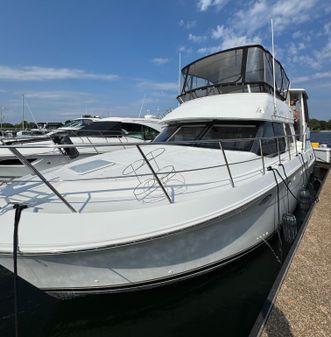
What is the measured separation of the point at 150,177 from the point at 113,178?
0.43 metres

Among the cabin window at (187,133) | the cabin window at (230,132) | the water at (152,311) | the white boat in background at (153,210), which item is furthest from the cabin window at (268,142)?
the water at (152,311)

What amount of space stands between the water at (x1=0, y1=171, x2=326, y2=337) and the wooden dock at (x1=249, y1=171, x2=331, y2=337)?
44 centimetres

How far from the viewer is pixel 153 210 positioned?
9.12ft

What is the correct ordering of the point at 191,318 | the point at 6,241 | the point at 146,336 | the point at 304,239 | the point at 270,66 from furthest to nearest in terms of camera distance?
the point at 270,66 < the point at 304,239 < the point at 191,318 < the point at 146,336 < the point at 6,241

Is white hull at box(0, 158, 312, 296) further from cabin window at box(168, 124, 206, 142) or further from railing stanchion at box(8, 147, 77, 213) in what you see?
cabin window at box(168, 124, 206, 142)

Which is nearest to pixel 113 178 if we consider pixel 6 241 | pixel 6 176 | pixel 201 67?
pixel 6 241

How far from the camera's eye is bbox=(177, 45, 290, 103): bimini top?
561 cm

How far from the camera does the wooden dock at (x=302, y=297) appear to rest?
8.16 feet

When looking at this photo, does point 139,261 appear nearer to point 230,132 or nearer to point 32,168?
point 32,168

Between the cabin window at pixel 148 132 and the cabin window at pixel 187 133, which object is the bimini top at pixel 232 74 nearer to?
the cabin window at pixel 187 133

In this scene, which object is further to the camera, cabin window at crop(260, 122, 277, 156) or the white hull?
cabin window at crop(260, 122, 277, 156)

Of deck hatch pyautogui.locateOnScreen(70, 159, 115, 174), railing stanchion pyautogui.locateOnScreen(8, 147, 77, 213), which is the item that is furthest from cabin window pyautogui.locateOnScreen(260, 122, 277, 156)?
railing stanchion pyautogui.locateOnScreen(8, 147, 77, 213)

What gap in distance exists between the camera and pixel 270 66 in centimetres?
592

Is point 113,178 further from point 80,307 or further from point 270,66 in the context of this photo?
point 270,66
